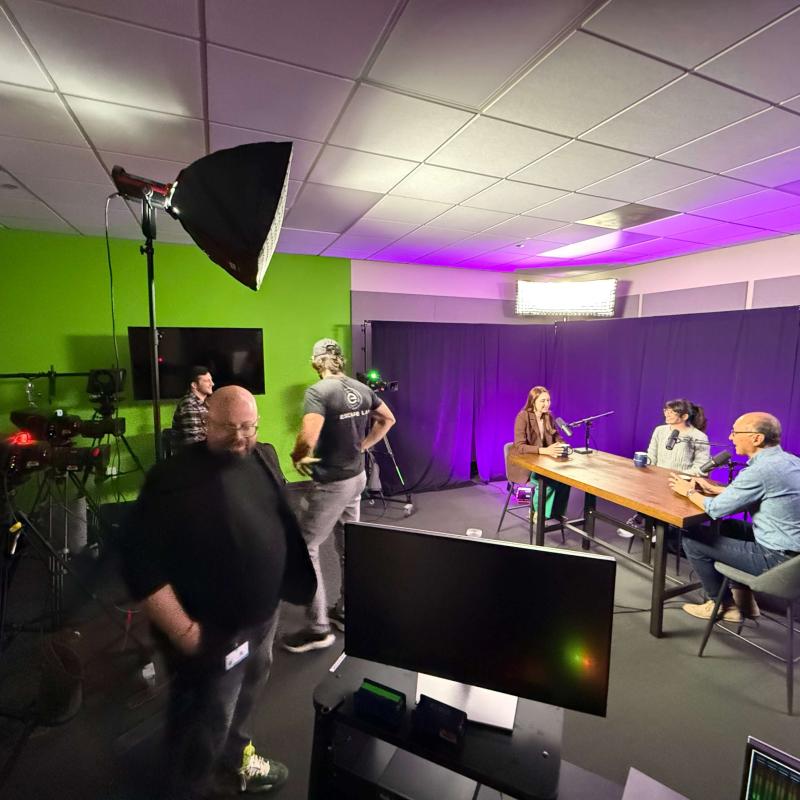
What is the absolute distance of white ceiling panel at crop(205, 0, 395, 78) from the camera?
4.12 ft

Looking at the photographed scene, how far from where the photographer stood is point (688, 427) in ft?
11.2

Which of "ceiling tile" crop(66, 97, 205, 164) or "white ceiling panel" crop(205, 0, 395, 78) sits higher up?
"white ceiling panel" crop(205, 0, 395, 78)

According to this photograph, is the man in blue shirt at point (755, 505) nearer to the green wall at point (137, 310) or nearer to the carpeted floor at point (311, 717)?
the carpeted floor at point (311, 717)

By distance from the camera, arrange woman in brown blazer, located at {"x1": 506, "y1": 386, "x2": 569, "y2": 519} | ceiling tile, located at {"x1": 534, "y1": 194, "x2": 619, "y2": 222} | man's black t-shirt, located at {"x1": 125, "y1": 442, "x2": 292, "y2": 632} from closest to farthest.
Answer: man's black t-shirt, located at {"x1": 125, "y1": 442, "x2": 292, "y2": 632}
ceiling tile, located at {"x1": 534, "y1": 194, "x2": 619, "y2": 222}
woman in brown blazer, located at {"x1": 506, "y1": 386, "x2": 569, "y2": 519}

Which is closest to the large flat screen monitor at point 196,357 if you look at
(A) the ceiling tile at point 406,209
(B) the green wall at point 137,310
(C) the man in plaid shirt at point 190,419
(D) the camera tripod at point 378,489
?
(B) the green wall at point 137,310

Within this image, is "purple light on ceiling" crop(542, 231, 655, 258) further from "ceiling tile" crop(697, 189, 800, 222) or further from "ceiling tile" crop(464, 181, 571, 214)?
"ceiling tile" crop(464, 181, 571, 214)

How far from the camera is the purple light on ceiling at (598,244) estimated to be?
3.82m

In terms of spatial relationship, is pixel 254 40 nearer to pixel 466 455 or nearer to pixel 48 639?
pixel 48 639

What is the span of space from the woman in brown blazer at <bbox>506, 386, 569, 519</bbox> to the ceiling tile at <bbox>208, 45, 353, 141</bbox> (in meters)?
2.69

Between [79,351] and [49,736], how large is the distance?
3168mm

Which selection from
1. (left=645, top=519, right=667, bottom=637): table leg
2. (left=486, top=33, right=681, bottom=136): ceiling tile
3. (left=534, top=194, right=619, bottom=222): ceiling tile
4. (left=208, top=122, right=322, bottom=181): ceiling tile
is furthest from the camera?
(left=534, top=194, right=619, bottom=222): ceiling tile

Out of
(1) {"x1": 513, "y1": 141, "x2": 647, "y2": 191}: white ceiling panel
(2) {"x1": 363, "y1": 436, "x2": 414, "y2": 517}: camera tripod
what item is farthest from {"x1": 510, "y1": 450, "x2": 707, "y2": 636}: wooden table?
(1) {"x1": 513, "y1": 141, "x2": 647, "y2": 191}: white ceiling panel

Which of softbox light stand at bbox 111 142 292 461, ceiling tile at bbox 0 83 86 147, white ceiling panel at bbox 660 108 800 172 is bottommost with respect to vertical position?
softbox light stand at bbox 111 142 292 461

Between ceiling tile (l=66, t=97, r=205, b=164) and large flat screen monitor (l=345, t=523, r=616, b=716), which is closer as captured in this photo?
large flat screen monitor (l=345, t=523, r=616, b=716)
